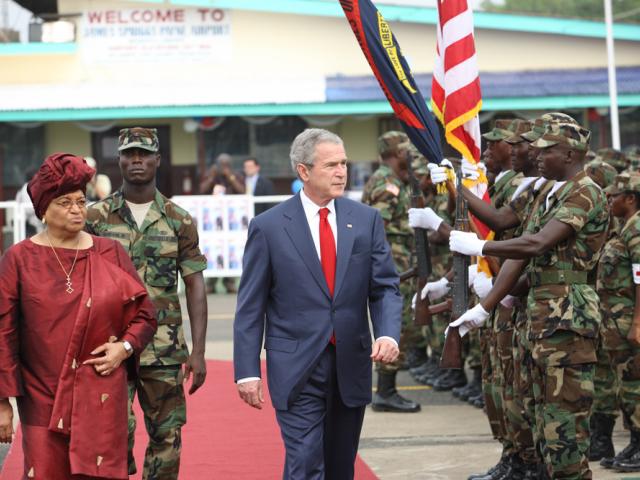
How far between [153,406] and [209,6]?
796 inches

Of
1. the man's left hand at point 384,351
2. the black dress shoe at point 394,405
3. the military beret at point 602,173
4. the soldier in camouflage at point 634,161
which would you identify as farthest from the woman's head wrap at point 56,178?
the black dress shoe at point 394,405

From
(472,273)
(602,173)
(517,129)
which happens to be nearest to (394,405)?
(472,273)

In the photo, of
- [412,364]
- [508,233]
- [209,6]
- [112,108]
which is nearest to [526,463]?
[508,233]

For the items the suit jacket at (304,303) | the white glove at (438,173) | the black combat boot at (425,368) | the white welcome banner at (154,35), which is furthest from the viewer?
the white welcome banner at (154,35)

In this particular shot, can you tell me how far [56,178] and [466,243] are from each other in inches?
104

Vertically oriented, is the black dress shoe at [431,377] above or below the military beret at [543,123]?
below

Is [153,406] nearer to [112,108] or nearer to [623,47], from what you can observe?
[112,108]

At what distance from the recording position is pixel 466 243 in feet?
25.5

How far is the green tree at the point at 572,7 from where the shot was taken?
75438 millimetres

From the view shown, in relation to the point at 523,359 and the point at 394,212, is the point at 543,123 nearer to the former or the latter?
the point at 523,359

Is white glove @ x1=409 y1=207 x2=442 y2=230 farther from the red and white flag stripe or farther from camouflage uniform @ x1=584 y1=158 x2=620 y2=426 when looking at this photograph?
camouflage uniform @ x1=584 y1=158 x2=620 y2=426

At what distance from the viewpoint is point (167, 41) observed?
2680 cm

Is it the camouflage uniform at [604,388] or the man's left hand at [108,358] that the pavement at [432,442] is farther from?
the man's left hand at [108,358]

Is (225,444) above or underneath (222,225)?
underneath
